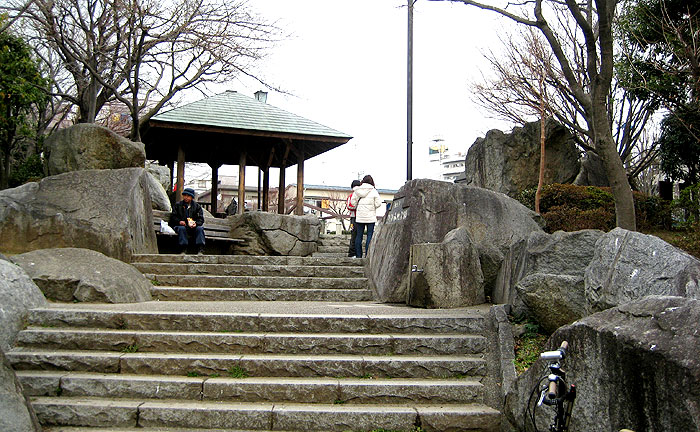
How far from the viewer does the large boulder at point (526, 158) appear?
1627 centimetres

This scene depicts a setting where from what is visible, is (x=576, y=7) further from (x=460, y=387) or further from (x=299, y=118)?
(x=299, y=118)

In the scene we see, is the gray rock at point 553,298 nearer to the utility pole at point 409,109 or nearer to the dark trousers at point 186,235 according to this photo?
the dark trousers at point 186,235

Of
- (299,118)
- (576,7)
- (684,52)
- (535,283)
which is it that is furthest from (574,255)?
(299,118)

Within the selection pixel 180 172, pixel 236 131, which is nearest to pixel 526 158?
pixel 236 131

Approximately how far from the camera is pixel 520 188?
1603 centimetres

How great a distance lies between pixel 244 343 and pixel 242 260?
417 cm

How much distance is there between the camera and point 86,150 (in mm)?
10914

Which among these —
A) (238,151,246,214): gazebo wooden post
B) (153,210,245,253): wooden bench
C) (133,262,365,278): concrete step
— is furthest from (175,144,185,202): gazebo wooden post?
(133,262,365,278): concrete step

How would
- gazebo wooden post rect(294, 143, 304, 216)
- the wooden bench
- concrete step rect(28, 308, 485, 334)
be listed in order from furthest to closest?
1. gazebo wooden post rect(294, 143, 304, 216)
2. the wooden bench
3. concrete step rect(28, 308, 485, 334)

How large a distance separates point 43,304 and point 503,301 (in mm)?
5434

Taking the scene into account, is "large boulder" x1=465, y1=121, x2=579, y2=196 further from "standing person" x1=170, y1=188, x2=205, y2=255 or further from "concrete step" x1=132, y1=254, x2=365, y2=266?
"standing person" x1=170, y1=188, x2=205, y2=255

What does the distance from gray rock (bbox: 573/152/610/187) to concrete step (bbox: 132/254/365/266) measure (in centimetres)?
1076

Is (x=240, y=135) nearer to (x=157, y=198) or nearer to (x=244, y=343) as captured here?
(x=157, y=198)

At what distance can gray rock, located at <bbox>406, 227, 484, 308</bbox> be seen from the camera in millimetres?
7070
